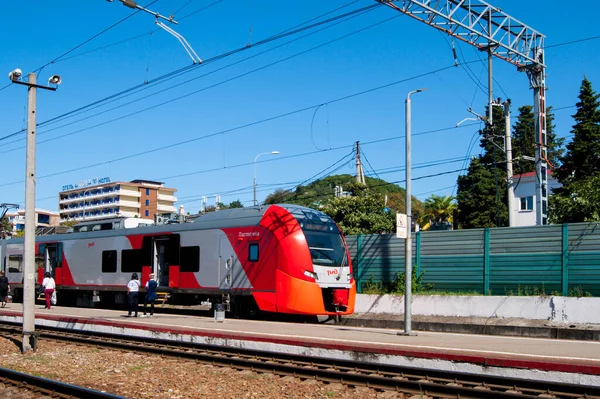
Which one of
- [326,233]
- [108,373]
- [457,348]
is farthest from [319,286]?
[108,373]

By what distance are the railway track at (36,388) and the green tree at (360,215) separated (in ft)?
96.6

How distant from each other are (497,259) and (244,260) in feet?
26.8

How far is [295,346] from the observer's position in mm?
14305

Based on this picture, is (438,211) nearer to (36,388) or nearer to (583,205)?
(583,205)

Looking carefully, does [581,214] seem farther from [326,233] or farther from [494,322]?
[326,233]

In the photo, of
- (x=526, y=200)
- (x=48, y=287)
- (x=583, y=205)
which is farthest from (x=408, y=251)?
(x=526, y=200)

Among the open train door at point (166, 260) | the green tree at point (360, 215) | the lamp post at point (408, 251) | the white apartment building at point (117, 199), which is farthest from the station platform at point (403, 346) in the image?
the white apartment building at point (117, 199)

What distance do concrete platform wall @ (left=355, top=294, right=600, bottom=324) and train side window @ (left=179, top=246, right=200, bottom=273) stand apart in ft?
20.0

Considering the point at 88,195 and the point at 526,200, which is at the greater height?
the point at 88,195

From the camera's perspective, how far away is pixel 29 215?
16.2 meters

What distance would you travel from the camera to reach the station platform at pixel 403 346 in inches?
428

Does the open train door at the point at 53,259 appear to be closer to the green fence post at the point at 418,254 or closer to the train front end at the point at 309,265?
the train front end at the point at 309,265

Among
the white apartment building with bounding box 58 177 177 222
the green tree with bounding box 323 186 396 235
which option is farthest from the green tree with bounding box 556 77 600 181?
the white apartment building with bounding box 58 177 177 222

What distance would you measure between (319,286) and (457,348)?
6.98 m
